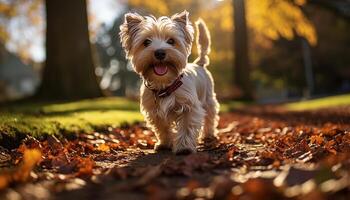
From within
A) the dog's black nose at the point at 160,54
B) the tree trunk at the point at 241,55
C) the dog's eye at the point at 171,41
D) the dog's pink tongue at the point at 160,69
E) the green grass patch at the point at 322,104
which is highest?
the dog's eye at the point at 171,41

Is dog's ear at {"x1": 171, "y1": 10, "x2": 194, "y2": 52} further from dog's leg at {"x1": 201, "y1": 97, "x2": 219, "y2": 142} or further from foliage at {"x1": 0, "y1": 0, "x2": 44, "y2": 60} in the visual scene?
foliage at {"x1": 0, "y1": 0, "x2": 44, "y2": 60}

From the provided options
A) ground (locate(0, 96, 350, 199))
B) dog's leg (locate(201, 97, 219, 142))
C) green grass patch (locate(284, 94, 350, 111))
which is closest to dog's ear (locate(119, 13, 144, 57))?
ground (locate(0, 96, 350, 199))

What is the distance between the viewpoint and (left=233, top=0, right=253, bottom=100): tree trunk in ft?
87.6

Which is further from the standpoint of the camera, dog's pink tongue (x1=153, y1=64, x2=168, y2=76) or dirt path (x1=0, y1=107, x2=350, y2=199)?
dog's pink tongue (x1=153, y1=64, x2=168, y2=76)

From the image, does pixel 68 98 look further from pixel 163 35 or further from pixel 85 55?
pixel 163 35

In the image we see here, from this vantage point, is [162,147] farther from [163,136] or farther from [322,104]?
[322,104]

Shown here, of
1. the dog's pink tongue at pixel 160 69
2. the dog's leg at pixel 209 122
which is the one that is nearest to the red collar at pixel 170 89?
the dog's pink tongue at pixel 160 69

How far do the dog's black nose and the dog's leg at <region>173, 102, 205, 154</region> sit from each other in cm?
78

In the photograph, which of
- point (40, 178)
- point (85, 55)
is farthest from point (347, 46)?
point (40, 178)

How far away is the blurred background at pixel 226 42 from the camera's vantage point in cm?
1725

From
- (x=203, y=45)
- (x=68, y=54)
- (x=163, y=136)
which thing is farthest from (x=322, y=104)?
(x=163, y=136)

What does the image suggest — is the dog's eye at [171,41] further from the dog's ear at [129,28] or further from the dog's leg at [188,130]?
the dog's leg at [188,130]

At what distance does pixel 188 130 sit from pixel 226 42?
39.2 meters

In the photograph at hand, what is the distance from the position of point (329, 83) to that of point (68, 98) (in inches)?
1934
